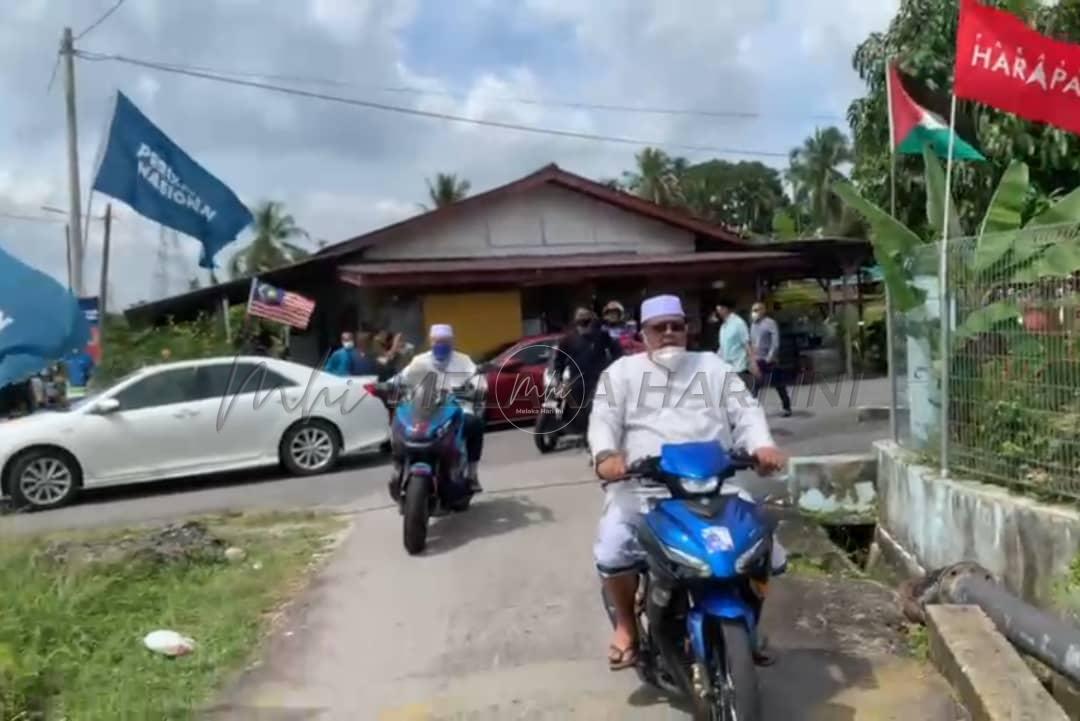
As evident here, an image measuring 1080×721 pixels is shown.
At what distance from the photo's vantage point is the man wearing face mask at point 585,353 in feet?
40.5

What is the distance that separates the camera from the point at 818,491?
828cm

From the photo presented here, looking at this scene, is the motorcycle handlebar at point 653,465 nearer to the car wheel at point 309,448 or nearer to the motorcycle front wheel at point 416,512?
the motorcycle front wheel at point 416,512

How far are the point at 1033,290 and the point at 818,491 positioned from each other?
291 centimetres

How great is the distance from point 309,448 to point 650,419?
334 inches

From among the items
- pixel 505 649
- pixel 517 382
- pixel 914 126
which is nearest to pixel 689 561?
pixel 505 649

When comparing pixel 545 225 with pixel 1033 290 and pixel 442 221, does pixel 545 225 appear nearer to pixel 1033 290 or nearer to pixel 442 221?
pixel 442 221

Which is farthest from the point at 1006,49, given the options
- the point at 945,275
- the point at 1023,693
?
the point at 1023,693

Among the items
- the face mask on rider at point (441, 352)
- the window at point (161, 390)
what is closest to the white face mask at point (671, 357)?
the face mask on rider at point (441, 352)

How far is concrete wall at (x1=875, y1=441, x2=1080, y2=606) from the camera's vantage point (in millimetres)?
5215

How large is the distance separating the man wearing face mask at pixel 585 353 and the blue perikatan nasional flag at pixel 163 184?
6.30m

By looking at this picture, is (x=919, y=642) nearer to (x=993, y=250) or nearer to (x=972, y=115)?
(x=993, y=250)

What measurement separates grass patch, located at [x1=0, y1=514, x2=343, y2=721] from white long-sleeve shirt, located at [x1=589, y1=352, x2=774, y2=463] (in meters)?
2.34

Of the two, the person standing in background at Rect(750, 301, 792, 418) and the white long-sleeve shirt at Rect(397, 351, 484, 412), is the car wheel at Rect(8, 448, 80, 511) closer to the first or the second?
the white long-sleeve shirt at Rect(397, 351, 484, 412)

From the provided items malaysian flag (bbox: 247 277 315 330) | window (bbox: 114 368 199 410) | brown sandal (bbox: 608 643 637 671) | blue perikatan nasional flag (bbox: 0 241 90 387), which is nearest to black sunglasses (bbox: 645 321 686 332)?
brown sandal (bbox: 608 643 637 671)
